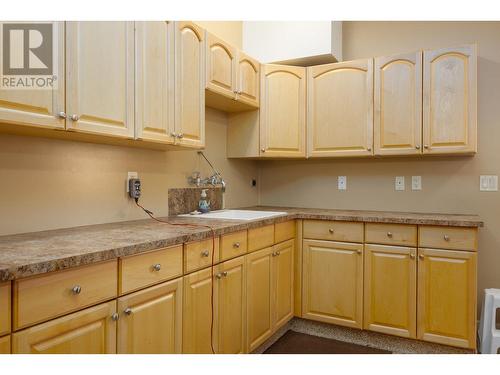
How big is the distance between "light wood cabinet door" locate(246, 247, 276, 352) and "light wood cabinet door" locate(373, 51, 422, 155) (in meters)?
1.20

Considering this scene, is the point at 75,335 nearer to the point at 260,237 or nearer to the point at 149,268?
the point at 149,268

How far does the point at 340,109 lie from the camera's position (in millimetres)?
2721

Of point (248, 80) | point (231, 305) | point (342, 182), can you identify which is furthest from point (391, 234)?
point (248, 80)

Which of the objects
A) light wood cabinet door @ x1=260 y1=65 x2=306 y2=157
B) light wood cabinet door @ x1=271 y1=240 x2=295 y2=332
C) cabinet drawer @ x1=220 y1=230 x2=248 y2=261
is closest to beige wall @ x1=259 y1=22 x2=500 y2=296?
light wood cabinet door @ x1=260 y1=65 x2=306 y2=157

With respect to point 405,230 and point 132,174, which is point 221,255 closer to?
point 132,174

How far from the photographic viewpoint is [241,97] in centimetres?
255

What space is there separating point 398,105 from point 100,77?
2.01m

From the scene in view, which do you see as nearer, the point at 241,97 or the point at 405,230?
the point at 405,230

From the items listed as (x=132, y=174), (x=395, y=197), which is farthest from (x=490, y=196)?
(x=132, y=174)

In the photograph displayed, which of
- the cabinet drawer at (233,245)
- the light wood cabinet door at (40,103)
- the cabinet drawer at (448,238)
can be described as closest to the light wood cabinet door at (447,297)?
the cabinet drawer at (448,238)

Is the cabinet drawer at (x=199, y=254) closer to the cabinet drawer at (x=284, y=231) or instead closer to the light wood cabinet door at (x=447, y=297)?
the cabinet drawer at (x=284, y=231)

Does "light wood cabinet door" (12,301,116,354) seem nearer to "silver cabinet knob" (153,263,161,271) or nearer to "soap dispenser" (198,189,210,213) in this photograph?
"silver cabinet knob" (153,263,161,271)

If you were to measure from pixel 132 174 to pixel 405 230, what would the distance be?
5.84 ft
